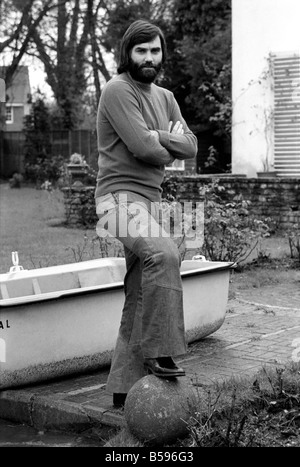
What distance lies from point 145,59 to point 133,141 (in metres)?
0.49

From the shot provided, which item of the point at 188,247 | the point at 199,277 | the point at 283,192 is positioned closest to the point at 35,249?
the point at 188,247

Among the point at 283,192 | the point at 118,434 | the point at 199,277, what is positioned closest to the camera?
the point at 118,434

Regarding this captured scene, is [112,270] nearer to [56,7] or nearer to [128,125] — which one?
[128,125]

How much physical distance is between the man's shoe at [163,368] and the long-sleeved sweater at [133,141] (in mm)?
900

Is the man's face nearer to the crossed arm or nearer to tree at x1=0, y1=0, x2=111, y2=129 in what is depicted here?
the crossed arm

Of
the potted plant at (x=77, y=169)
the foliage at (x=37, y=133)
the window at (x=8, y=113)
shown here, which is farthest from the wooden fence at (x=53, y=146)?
the window at (x=8, y=113)

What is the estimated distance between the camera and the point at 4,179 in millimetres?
34625

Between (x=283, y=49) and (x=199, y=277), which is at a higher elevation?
(x=283, y=49)

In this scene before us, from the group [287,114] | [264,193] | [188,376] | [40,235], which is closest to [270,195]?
[264,193]

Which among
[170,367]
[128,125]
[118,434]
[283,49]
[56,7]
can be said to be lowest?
[118,434]

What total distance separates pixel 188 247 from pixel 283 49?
6795 mm

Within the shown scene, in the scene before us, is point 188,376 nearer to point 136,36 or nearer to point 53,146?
point 136,36

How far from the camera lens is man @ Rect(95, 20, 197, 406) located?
4.33 metres

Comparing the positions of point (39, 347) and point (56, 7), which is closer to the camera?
point (39, 347)
